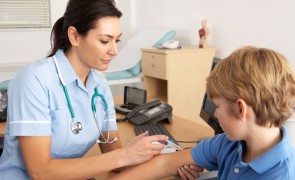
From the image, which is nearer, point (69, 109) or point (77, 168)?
point (77, 168)

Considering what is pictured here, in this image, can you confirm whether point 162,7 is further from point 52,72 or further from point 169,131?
point 52,72

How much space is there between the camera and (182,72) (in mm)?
3180

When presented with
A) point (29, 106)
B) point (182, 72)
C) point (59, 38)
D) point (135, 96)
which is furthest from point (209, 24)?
point (29, 106)

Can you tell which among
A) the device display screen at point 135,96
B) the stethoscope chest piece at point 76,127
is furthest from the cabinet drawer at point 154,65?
the stethoscope chest piece at point 76,127

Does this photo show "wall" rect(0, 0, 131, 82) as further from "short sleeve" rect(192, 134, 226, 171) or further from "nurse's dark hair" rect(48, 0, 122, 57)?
"short sleeve" rect(192, 134, 226, 171)

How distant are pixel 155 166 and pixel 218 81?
0.43 m

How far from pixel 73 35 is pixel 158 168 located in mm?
557

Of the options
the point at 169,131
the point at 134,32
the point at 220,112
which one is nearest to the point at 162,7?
the point at 134,32

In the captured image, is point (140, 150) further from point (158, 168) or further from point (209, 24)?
point (209, 24)

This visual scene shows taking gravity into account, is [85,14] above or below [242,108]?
above

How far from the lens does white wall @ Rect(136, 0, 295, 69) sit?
2.60m

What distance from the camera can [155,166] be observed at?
1.18 m

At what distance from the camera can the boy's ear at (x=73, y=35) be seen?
48.4 inches

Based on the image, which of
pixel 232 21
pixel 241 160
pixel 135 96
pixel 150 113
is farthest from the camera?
pixel 232 21
